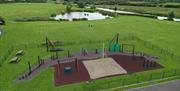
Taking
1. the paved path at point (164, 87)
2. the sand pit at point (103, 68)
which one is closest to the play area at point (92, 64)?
the sand pit at point (103, 68)

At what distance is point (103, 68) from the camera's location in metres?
33.8

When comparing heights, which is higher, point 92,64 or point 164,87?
point 92,64

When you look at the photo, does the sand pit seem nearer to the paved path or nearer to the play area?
the play area

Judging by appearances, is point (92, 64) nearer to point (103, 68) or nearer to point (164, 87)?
point (103, 68)

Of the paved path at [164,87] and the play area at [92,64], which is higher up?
the play area at [92,64]

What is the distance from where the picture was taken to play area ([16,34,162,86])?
31359mm

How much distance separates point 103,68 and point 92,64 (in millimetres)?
2805

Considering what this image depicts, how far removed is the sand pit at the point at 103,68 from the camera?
31.8 metres

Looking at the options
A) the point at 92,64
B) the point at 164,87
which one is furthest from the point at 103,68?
the point at 164,87

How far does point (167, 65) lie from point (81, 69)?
16.6m

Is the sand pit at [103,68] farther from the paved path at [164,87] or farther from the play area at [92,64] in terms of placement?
the paved path at [164,87]

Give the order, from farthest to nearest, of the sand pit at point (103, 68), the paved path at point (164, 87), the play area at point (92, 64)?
the sand pit at point (103, 68) < the play area at point (92, 64) < the paved path at point (164, 87)

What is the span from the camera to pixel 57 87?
2802 cm

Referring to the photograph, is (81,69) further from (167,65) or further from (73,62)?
(167,65)
